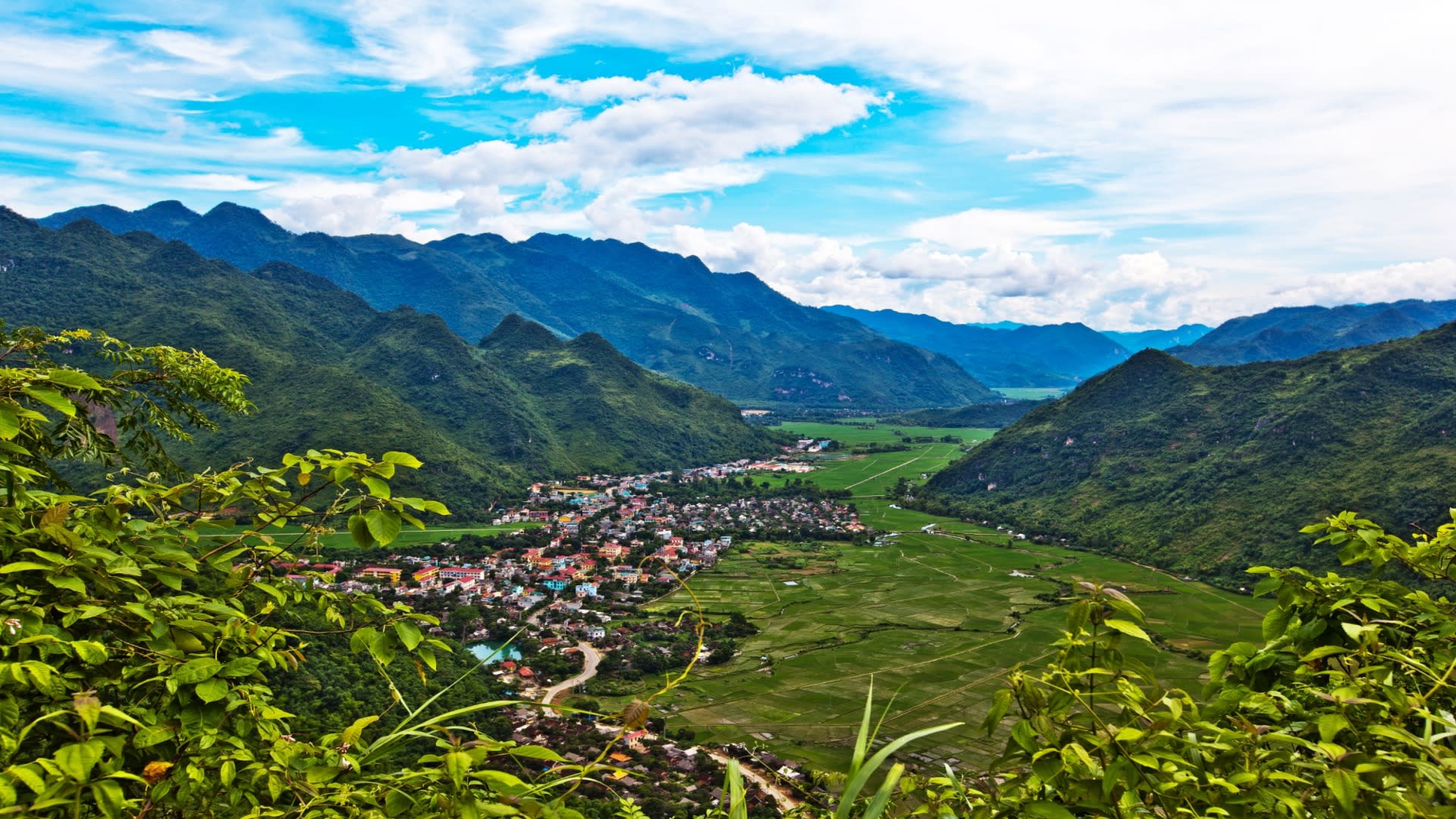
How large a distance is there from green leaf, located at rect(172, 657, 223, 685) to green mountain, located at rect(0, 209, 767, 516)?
6814 centimetres

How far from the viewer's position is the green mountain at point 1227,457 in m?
55.1

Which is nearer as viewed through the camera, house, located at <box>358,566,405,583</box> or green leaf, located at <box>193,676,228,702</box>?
green leaf, located at <box>193,676,228,702</box>

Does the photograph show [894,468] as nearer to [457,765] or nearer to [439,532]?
[439,532]

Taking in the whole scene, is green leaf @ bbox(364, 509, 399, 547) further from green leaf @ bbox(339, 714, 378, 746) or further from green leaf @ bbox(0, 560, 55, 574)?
green leaf @ bbox(0, 560, 55, 574)

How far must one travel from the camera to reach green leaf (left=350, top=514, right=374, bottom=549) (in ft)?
6.75

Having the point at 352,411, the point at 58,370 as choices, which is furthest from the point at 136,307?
the point at 58,370

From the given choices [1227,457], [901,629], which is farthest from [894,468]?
[901,629]

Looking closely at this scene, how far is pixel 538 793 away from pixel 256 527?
1.51m

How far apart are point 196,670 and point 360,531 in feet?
1.79

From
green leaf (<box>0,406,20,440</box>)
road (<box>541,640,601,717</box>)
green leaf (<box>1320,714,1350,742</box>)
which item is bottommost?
road (<box>541,640,601,717</box>)

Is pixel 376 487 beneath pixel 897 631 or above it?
above

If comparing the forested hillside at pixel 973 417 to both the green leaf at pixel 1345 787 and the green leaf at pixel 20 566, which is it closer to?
the green leaf at pixel 1345 787

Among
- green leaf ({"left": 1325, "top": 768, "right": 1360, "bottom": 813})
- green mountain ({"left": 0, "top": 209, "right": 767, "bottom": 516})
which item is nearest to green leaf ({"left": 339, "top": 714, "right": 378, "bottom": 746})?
green leaf ({"left": 1325, "top": 768, "right": 1360, "bottom": 813})

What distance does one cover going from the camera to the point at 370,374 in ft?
361
